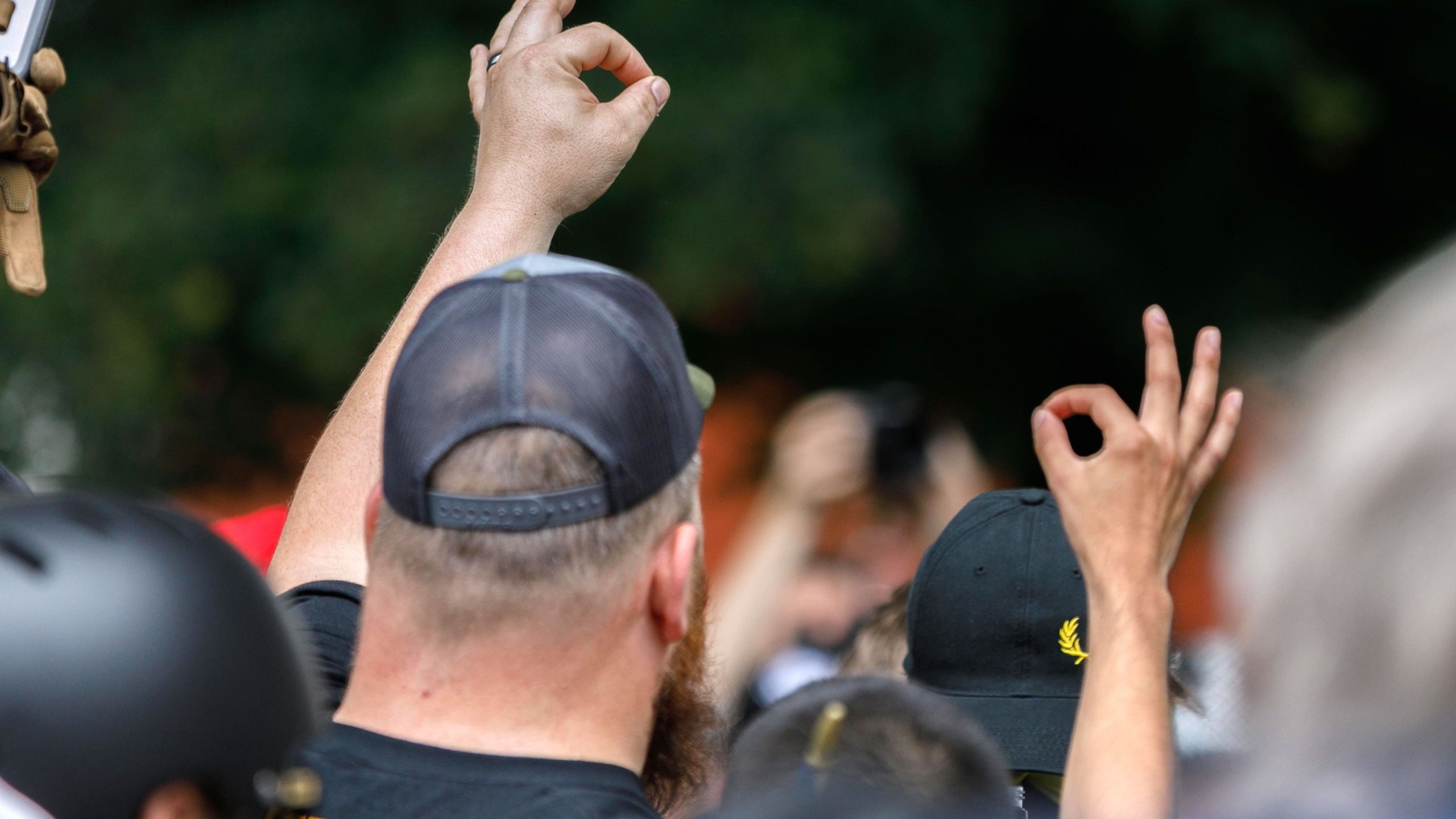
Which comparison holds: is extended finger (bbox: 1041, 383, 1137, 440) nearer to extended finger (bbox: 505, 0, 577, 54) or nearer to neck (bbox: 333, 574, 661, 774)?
neck (bbox: 333, 574, 661, 774)

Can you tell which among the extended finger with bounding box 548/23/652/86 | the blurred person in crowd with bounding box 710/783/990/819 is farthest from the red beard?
the extended finger with bounding box 548/23/652/86

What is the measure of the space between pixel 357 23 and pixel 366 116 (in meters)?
0.80

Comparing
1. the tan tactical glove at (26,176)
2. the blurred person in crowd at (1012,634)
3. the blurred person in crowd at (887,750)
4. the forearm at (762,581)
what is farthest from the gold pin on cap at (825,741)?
the forearm at (762,581)

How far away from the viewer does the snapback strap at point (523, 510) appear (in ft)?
4.93

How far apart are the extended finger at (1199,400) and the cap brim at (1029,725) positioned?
58 centimetres

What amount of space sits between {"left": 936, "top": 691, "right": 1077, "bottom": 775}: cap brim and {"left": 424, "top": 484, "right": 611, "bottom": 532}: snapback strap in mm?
820

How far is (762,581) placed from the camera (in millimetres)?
5020

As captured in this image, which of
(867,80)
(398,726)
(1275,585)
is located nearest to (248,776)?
(398,726)

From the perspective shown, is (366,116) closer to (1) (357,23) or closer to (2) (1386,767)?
(1) (357,23)

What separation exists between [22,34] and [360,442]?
747 millimetres

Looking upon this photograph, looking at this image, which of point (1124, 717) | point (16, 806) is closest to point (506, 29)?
point (1124, 717)

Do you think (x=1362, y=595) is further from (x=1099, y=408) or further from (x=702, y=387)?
(x=702, y=387)

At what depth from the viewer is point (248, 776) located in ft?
4.19

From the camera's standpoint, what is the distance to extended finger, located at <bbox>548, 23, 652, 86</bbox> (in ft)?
7.91
